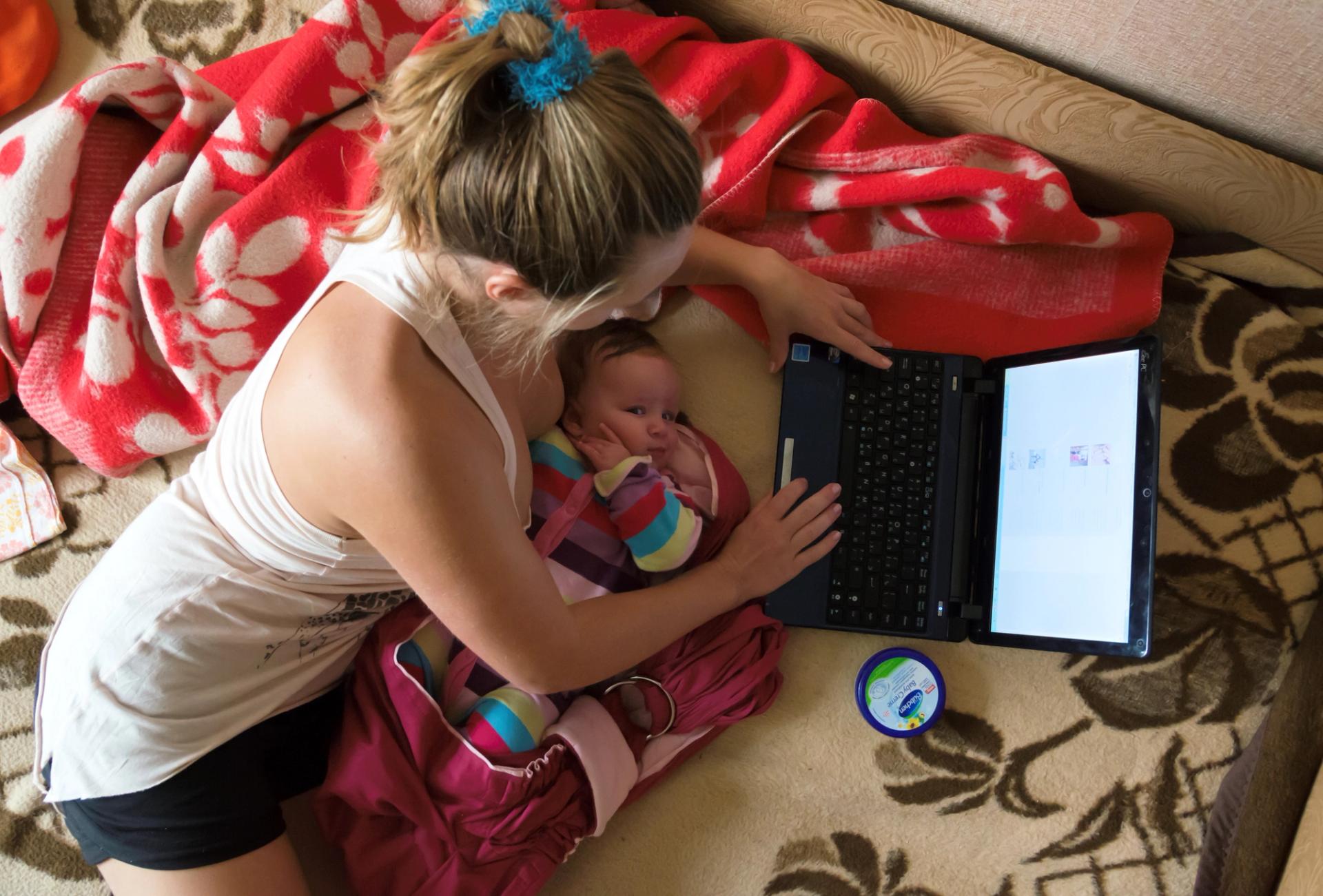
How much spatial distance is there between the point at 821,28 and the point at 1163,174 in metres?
0.48

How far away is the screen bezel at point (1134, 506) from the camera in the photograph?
37.3 inches

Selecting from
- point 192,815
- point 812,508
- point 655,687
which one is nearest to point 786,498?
point 812,508

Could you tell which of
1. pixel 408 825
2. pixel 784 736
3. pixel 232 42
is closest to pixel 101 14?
pixel 232 42

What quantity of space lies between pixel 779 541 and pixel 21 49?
50.1 inches

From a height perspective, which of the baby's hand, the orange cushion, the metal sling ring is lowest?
the metal sling ring

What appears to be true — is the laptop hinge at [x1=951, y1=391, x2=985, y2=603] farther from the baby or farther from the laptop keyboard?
the baby

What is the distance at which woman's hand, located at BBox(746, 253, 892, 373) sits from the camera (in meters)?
1.16

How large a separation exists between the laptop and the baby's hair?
0.20 meters

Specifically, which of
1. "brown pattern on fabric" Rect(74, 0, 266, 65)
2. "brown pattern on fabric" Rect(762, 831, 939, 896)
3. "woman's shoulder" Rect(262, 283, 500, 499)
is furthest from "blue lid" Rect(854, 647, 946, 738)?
"brown pattern on fabric" Rect(74, 0, 266, 65)

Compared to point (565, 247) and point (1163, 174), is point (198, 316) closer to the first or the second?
point (565, 247)

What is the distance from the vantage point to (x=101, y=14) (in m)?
1.33

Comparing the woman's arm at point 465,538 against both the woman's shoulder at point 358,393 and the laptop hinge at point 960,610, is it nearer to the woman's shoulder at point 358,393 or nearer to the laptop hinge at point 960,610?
Answer: the woman's shoulder at point 358,393

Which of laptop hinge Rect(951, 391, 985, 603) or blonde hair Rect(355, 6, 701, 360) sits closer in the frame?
blonde hair Rect(355, 6, 701, 360)

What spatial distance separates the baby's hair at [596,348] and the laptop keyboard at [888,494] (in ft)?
0.88
